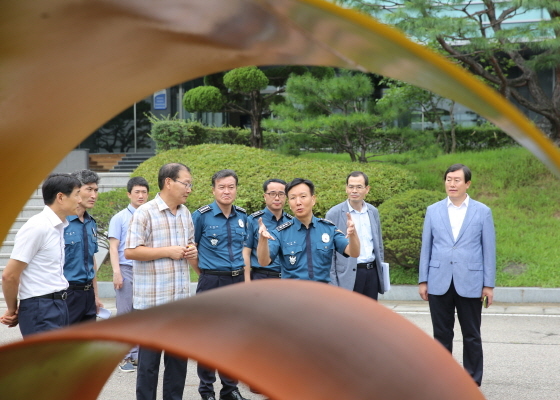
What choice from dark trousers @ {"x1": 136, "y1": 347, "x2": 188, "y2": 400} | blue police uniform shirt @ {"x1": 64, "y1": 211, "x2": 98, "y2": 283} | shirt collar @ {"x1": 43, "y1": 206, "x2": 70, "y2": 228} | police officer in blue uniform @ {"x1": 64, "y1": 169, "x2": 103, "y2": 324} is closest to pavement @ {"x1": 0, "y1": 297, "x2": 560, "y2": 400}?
dark trousers @ {"x1": 136, "y1": 347, "x2": 188, "y2": 400}

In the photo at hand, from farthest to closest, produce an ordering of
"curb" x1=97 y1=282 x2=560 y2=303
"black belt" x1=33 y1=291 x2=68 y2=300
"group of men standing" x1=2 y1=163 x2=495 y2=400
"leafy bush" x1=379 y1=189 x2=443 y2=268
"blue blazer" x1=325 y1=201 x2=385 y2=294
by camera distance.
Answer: "leafy bush" x1=379 y1=189 x2=443 y2=268 → "curb" x1=97 y1=282 x2=560 y2=303 → "blue blazer" x1=325 y1=201 x2=385 y2=294 → "group of men standing" x1=2 y1=163 x2=495 y2=400 → "black belt" x1=33 y1=291 x2=68 y2=300

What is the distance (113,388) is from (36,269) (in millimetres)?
1952

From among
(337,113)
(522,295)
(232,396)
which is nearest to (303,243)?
(232,396)

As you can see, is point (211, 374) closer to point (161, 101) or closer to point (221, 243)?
point (221, 243)

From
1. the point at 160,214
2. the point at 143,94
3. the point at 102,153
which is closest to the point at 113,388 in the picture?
the point at 160,214

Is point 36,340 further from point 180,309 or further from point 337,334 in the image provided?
point 337,334

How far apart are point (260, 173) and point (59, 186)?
9.75 meters

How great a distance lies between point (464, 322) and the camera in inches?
214

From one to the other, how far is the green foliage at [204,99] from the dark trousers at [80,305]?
12.4 m

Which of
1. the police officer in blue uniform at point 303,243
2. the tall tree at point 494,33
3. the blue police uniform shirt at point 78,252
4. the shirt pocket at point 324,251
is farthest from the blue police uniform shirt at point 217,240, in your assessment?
the tall tree at point 494,33

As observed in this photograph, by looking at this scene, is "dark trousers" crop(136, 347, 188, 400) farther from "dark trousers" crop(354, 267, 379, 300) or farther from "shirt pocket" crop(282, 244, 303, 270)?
"dark trousers" crop(354, 267, 379, 300)

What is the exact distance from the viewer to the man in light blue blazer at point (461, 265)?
5367 mm

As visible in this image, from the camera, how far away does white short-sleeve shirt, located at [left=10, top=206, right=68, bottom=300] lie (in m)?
3.98

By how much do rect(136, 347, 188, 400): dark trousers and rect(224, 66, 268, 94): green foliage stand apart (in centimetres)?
1242
